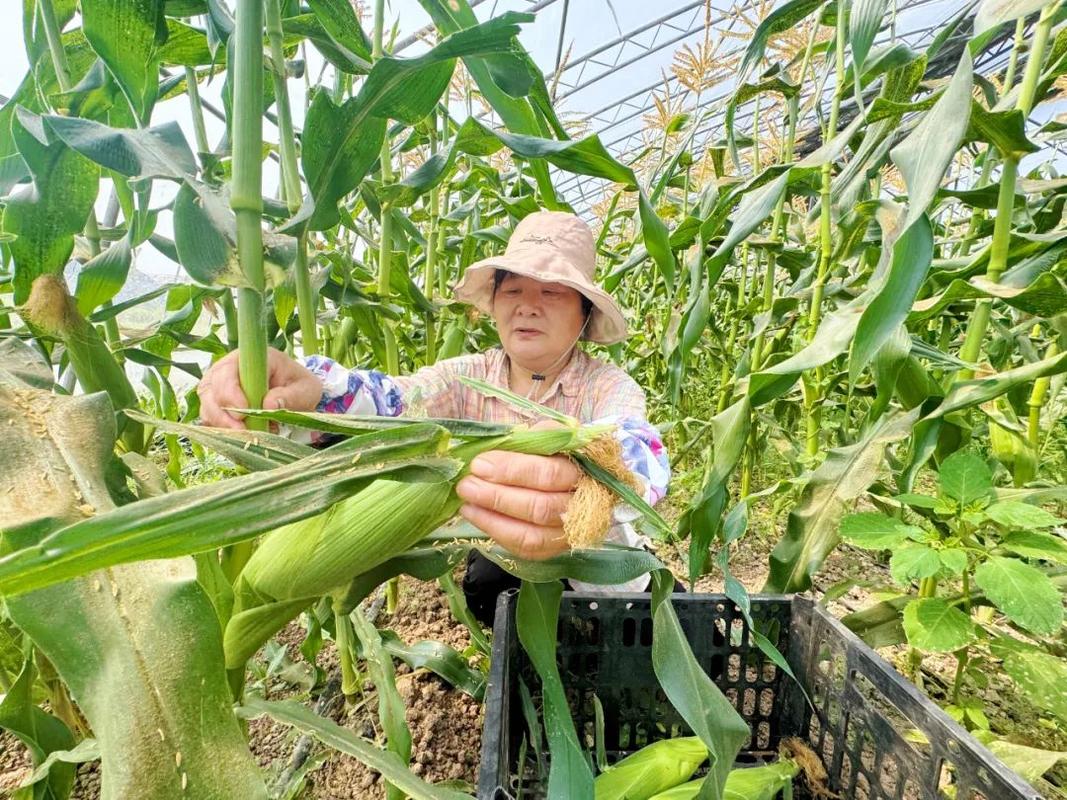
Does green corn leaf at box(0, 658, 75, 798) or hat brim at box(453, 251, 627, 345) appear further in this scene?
hat brim at box(453, 251, 627, 345)

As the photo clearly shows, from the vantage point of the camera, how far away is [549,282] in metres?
1.08

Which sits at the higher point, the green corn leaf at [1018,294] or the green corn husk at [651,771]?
the green corn leaf at [1018,294]

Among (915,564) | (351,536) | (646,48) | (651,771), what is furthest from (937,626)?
(646,48)

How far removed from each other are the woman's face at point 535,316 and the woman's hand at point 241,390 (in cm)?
47

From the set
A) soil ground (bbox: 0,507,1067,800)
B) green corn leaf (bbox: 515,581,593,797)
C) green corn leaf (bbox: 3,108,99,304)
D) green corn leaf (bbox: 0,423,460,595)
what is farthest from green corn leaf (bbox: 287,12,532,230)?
soil ground (bbox: 0,507,1067,800)

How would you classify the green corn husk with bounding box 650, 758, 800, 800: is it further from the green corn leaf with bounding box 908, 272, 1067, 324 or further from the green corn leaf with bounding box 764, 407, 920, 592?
the green corn leaf with bounding box 908, 272, 1067, 324

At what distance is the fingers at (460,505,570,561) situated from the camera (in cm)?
48

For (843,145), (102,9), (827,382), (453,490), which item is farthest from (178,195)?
(827,382)

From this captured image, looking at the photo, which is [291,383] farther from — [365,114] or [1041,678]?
[1041,678]

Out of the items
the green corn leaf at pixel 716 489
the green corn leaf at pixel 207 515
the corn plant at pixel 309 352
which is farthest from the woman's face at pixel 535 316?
the green corn leaf at pixel 207 515

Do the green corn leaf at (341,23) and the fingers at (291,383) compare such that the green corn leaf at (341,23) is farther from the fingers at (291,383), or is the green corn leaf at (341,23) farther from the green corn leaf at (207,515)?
the green corn leaf at (207,515)

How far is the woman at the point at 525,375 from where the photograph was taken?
696mm

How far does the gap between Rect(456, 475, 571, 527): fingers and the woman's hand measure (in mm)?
207

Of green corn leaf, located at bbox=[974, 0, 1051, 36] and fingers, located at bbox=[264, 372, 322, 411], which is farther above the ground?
green corn leaf, located at bbox=[974, 0, 1051, 36]
